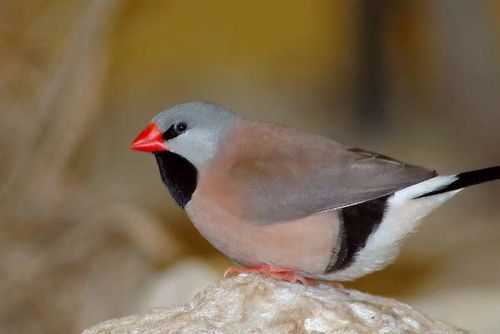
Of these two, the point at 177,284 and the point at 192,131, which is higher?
the point at 192,131

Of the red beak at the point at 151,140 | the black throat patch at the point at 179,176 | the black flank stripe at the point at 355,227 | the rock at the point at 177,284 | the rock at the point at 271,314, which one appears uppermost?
the red beak at the point at 151,140

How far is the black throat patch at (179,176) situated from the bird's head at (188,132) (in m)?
0.01

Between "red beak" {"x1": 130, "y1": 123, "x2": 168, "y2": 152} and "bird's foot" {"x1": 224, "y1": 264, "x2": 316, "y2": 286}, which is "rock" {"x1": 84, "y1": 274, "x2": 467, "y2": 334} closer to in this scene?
"bird's foot" {"x1": 224, "y1": 264, "x2": 316, "y2": 286}

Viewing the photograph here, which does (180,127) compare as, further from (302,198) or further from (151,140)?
(302,198)

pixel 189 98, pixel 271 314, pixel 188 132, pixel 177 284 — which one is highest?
pixel 188 132

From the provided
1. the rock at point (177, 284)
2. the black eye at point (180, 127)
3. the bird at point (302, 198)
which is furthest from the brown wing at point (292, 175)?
the rock at point (177, 284)

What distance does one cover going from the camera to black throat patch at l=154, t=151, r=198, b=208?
277cm

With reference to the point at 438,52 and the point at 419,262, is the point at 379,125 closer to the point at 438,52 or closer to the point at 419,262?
the point at 438,52

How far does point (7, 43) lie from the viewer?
4.71 m

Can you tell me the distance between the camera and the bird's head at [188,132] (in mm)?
2777

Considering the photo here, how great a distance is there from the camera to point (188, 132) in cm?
279

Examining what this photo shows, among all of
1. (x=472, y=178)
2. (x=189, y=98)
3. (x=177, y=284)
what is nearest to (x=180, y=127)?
(x=472, y=178)

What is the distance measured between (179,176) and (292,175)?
28cm

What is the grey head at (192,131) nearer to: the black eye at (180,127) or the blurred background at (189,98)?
the black eye at (180,127)
